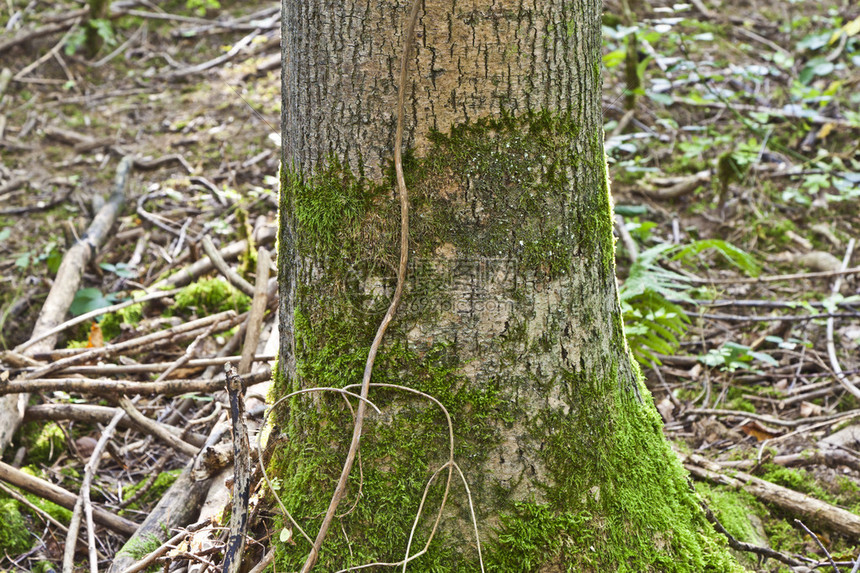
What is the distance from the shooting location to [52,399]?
3367 mm

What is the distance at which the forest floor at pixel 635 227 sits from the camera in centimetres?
292

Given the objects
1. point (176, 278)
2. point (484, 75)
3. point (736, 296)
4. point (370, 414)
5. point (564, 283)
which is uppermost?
point (484, 75)

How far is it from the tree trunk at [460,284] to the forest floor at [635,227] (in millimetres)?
529

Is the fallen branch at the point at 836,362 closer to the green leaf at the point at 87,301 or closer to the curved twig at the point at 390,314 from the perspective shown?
the curved twig at the point at 390,314

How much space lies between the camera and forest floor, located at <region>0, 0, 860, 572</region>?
2.92 metres

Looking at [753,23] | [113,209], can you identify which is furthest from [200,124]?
[753,23]

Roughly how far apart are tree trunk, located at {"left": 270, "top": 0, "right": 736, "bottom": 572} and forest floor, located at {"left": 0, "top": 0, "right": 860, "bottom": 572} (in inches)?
20.8

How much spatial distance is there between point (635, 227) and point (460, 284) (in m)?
2.52

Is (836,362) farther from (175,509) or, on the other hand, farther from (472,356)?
(175,509)

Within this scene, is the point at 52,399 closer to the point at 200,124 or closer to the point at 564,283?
the point at 564,283

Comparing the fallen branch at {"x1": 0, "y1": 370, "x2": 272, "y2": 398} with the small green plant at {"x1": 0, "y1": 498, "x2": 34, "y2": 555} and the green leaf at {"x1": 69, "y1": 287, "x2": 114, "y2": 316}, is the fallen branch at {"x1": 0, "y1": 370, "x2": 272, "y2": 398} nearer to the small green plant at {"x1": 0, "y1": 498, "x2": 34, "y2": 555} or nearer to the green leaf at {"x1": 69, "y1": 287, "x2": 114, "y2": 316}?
the small green plant at {"x1": 0, "y1": 498, "x2": 34, "y2": 555}

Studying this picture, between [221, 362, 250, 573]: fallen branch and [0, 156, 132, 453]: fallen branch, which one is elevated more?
[221, 362, 250, 573]: fallen branch

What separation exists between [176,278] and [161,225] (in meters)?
1.02

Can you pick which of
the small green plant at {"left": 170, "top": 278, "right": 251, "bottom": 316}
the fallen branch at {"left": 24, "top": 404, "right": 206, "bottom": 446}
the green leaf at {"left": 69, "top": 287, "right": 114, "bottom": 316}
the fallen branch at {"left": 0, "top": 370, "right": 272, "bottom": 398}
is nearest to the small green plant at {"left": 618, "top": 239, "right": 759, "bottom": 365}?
the fallen branch at {"left": 0, "top": 370, "right": 272, "bottom": 398}
